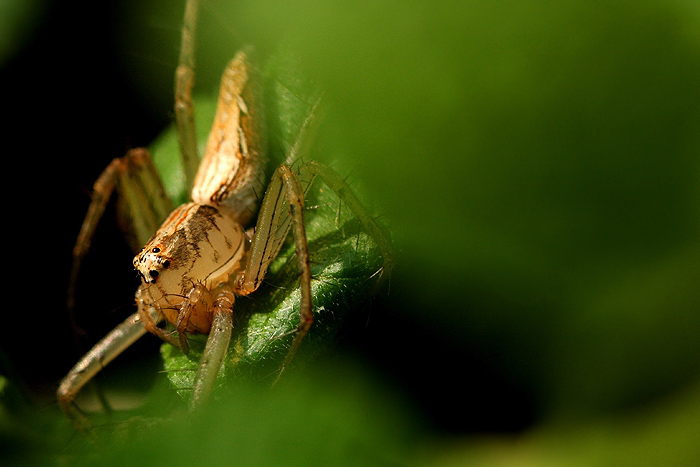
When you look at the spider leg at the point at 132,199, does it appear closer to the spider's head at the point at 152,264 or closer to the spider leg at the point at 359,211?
the spider's head at the point at 152,264

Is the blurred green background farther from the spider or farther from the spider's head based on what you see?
the spider's head

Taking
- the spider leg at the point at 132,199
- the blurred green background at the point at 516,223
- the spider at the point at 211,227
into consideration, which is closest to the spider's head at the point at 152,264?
the spider at the point at 211,227

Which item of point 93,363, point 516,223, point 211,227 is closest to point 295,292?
point 211,227

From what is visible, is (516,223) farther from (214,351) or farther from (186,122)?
(186,122)

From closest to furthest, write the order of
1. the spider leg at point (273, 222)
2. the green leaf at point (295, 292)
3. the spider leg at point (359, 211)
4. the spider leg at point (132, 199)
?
the spider leg at point (359, 211), the green leaf at point (295, 292), the spider leg at point (273, 222), the spider leg at point (132, 199)

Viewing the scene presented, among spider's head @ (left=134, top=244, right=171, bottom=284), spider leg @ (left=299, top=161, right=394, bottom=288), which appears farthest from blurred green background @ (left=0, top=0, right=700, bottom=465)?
spider's head @ (left=134, top=244, right=171, bottom=284)
